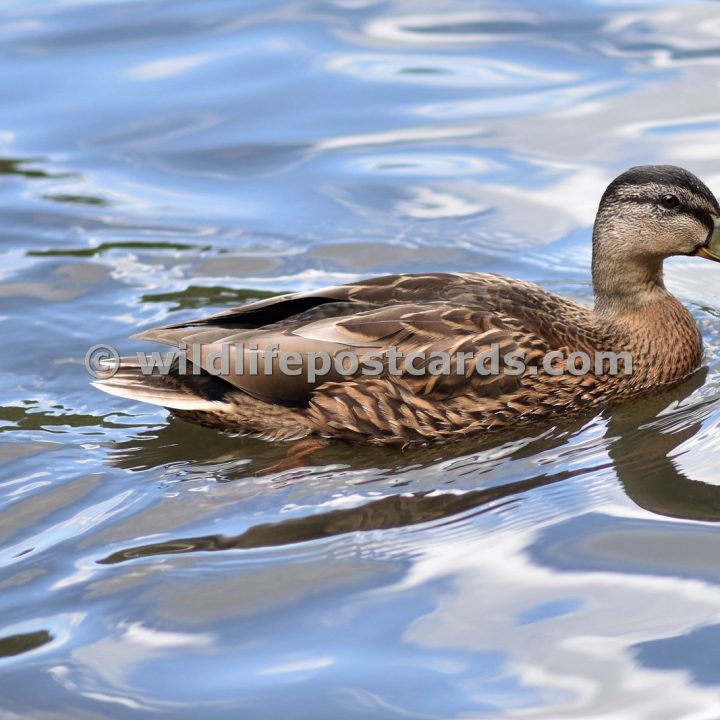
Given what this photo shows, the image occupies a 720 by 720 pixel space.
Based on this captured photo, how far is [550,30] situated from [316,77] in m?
2.42

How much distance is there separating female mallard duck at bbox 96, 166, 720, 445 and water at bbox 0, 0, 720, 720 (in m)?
0.20

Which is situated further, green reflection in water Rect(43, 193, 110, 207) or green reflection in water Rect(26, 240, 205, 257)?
green reflection in water Rect(43, 193, 110, 207)

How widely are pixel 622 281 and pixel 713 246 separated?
560mm

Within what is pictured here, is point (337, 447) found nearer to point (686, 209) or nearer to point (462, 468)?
point (462, 468)

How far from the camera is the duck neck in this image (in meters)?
7.91

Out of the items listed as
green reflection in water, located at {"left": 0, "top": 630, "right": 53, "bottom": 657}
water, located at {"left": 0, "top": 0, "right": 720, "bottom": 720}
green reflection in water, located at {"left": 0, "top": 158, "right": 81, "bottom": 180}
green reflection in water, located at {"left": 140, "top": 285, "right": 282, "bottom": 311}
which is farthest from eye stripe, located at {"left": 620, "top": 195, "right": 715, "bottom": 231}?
green reflection in water, located at {"left": 0, "top": 158, "right": 81, "bottom": 180}

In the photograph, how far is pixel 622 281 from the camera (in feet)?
26.1

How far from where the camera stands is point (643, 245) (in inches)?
A: 307

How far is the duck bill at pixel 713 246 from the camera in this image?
25.5 feet

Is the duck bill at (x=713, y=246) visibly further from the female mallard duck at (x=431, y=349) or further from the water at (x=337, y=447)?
the water at (x=337, y=447)

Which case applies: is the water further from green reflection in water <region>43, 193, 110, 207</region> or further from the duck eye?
the duck eye

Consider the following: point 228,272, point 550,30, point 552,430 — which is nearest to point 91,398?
point 228,272

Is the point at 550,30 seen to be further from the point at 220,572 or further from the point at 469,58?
the point at 220,572

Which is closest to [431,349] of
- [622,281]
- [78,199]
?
[622,281]
